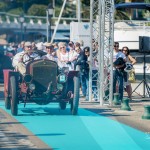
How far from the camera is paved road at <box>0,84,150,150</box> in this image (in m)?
14.0

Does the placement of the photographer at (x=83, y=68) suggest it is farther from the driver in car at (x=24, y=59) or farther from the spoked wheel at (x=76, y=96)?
the spoked wheel at (x=76, y=96)

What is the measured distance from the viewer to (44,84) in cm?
1891

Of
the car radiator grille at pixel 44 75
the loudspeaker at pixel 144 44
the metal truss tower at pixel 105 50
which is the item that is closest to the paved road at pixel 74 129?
the metal truss tower at pixel 105 50

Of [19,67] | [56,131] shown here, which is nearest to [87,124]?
[56,131]

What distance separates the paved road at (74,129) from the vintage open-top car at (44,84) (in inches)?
16.3

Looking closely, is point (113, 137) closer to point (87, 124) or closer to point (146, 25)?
point (87, 124)

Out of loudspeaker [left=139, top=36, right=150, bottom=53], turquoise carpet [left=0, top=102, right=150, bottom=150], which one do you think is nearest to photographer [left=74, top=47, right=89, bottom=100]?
loudspeaker [left=139, top=36, right=150, bottom=53]

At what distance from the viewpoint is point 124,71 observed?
73.3 feet

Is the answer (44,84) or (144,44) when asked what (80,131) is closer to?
(44,84)

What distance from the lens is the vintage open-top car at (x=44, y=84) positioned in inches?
733

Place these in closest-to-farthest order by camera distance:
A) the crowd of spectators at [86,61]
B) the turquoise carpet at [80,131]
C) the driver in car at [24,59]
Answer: the turquoise carpet at [80,131]
the driver in car at [24,59]
the crowd of spectators at [86,61]

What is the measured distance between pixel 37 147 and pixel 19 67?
19.4ft

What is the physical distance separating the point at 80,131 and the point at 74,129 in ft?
1.15

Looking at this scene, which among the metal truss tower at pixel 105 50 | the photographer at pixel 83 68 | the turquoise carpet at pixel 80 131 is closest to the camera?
the turquoise carpet at pixel 80 131
